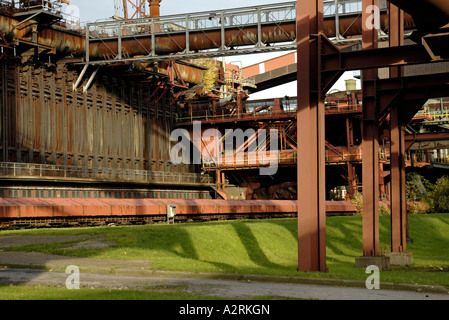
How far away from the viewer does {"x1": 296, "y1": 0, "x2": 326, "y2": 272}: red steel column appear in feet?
56.9

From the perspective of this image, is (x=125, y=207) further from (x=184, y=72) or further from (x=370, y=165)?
(x=184, y=72)

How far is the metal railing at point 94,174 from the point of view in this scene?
143 feet

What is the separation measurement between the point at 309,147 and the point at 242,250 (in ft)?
27.0

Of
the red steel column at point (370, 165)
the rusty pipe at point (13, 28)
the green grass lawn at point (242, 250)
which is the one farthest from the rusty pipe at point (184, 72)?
the red steel column at point (370, 165)

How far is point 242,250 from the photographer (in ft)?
80.7

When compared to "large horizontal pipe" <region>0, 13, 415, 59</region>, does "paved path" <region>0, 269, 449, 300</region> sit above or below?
below

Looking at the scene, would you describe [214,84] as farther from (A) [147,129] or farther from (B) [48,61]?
(B) [48,61]

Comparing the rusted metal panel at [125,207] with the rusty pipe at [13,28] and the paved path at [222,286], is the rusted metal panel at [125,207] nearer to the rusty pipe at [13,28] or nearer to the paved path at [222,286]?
the rusty pipe at [13,28]

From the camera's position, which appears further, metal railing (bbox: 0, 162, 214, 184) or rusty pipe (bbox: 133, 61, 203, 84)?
rusty pipe (bbox: 133, 61, 203, 84)

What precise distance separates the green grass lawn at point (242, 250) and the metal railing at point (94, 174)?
57.3 ft

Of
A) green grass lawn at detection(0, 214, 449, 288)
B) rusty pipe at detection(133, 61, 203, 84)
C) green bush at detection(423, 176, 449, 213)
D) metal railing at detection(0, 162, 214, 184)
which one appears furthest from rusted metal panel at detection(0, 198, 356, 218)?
rusty pipe at detection(133, 61, 203, 84)

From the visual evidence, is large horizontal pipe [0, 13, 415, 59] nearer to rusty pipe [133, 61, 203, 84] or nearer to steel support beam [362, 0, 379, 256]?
rusty pipe [133, 61, 203, 84]

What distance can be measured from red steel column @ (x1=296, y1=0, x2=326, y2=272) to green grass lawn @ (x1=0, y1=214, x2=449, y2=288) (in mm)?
728

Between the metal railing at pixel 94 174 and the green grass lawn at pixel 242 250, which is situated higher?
the metal railing at pixel 94 174
